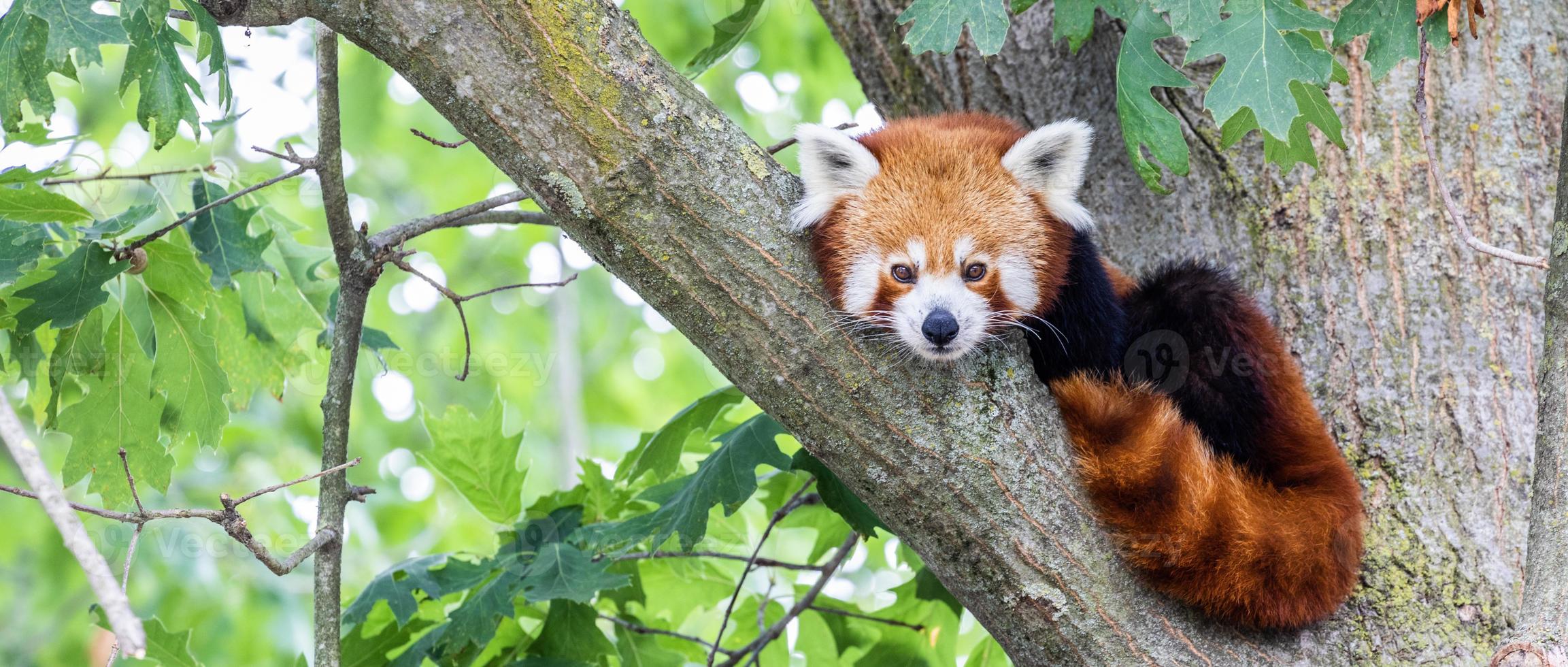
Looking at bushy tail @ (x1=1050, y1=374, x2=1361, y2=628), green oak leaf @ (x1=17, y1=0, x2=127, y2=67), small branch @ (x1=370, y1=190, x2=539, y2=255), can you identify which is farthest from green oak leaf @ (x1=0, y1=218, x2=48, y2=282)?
bushy tail @ (x1=1050, y1=374, x2=1361, y2=628)

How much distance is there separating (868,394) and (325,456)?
Answer: 1.38m

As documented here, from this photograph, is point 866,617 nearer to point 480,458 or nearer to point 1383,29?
point 480,458

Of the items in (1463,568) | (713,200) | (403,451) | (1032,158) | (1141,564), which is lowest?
(1463,568)

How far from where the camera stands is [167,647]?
2.79 metres

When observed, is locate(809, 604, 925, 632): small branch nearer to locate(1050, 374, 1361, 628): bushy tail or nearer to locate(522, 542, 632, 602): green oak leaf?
locate(522, 542, 632, 602): green oak leaf

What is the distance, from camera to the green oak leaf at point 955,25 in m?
2.18

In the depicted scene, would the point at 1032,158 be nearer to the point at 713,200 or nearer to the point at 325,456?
the point at 713,200

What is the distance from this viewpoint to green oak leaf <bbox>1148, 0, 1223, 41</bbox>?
Answer: 2172mm

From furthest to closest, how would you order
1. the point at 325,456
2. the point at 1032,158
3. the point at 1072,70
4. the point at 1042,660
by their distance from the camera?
the point at 1072,70, the point at 1032,158, the point at 325,456, the point at 1042,660

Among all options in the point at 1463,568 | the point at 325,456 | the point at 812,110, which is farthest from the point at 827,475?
the point at 812,110

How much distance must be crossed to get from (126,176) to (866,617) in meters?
2.44

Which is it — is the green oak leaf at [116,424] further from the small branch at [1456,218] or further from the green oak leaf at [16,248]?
the small branch at [1456,218]

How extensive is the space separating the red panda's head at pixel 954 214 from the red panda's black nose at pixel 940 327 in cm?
7

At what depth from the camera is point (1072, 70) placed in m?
3.34
